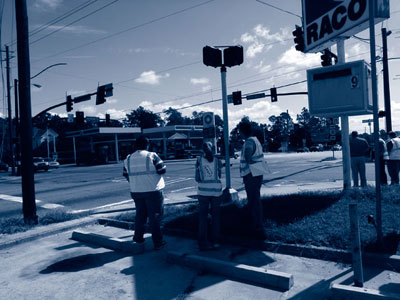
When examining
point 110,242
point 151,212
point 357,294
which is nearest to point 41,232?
point 110,242

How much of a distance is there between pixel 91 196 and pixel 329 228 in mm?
9485

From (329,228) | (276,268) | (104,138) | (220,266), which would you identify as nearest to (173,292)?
(220,266)

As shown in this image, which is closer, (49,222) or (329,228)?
(329,228)

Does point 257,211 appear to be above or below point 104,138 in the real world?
below

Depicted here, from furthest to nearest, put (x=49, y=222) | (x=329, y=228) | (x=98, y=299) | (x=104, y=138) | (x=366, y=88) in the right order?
(x=104, y=138), (x=49, y=222), (x=366, y=88), (x=329, y=228), (x=98, y=299)

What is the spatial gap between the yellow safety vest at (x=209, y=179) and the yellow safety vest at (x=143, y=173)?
76cm

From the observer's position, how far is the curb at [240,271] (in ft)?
12.2

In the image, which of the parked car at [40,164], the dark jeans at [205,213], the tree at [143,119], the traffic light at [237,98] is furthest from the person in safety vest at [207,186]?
the tree at [143,119]

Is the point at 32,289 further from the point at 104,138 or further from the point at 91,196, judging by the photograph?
the point at 104,138

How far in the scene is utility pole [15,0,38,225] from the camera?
24.7 feet

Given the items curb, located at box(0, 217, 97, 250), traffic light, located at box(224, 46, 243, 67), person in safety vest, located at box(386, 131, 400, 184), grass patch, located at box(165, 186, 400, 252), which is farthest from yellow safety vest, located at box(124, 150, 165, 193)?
person in safety vest, located at box(386, 131, 400, 184)

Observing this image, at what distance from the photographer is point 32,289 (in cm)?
413

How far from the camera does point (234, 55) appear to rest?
25.8 ft

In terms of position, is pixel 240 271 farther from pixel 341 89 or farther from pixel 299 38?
pixel 299 38
